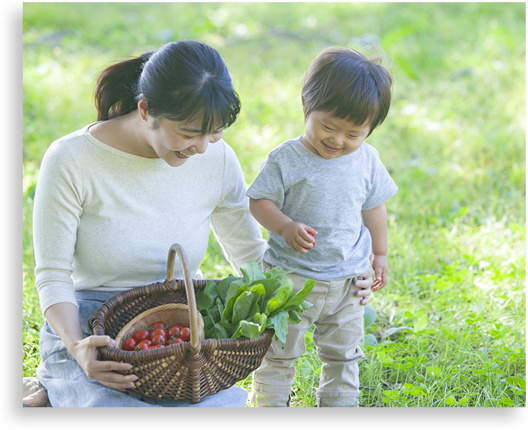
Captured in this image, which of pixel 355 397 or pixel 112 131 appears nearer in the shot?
pixel 112 131

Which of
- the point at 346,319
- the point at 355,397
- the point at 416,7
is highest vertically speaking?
the point at 416,7

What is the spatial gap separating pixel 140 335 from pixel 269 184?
2.08ft

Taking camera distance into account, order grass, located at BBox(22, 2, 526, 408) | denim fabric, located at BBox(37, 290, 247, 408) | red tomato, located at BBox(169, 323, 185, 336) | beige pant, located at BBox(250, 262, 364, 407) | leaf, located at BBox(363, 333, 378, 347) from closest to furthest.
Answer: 1. denim fabric, located at BBox(37, 290, 247, 408)
2. red tomato, located at BBox(169, 323, 185, 336)
3. beige pant, located at BBox(250, 262, 364, 407)
4. grass, located at BBox(22, 2, 526, 408)
5. leaf, located at BBox(363, 333, 378, 347)

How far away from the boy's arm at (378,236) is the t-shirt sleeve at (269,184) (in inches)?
14.7

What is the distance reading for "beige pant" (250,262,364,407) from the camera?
190 cm

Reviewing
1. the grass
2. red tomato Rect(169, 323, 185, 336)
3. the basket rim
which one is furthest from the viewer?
the grass

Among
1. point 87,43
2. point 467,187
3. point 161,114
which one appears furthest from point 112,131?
point 87,43

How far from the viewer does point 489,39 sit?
5.29m

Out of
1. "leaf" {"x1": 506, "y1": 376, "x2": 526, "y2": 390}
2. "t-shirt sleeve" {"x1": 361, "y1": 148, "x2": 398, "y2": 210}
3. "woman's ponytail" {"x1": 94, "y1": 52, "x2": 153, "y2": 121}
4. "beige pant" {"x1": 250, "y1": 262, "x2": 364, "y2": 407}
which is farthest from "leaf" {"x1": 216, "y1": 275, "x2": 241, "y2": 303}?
"leaf" {"x1": 506, "y1": 376, "x2": 526, "y2": 390}

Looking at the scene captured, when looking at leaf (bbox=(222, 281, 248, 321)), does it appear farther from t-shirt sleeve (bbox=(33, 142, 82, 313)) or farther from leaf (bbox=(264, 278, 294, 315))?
t-shirt sleeve (bbox=(33, 142, 82, 313))

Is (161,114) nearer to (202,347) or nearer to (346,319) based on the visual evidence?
(202,347)

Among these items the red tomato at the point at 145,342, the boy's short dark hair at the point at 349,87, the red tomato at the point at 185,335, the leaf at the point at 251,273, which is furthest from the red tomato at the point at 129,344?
the boy's short dark hair at the point at 349,87

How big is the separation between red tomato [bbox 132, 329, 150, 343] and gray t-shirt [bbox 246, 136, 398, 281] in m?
0.52

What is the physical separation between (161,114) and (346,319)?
0.96 metres
